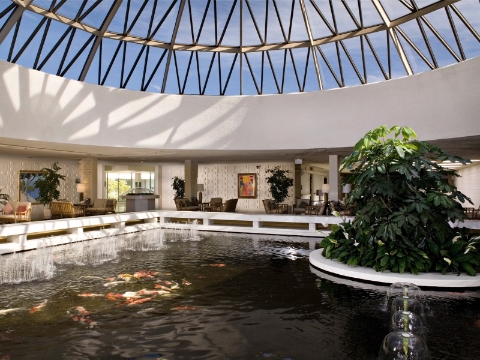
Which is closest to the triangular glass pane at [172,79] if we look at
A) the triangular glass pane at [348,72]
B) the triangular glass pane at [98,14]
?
the triangular glass pane at [98,14]

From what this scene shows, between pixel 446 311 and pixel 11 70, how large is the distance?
44.5 ft

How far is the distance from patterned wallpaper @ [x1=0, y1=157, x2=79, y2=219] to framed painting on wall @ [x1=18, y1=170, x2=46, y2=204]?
210 millimetres

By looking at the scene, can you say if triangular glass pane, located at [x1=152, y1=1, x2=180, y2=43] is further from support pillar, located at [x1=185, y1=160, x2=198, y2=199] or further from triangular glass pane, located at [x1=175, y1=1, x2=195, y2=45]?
support pillar, located at [x1=185, y1=160, x2=198, y2=199]

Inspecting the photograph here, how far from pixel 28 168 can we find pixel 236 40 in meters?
12.7

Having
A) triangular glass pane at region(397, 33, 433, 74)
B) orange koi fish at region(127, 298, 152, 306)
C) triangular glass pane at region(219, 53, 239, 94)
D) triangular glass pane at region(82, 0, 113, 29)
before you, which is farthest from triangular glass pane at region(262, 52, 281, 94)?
orange koi fish at region(127, 298, 152, 306)

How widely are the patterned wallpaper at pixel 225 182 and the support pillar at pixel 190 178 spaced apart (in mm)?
3676

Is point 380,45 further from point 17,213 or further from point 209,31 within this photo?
point 17,213

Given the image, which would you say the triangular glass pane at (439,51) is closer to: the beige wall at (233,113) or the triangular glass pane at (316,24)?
the beige wall at (233,113)

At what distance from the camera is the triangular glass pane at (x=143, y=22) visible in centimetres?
1634

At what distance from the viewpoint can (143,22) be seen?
1689 centimetres

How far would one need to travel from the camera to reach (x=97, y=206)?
19375 millimetres

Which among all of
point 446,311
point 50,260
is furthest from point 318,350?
point 50,260

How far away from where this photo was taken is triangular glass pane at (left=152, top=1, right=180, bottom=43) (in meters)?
16.4

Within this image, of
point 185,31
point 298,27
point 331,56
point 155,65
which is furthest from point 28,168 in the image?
point 331,56
